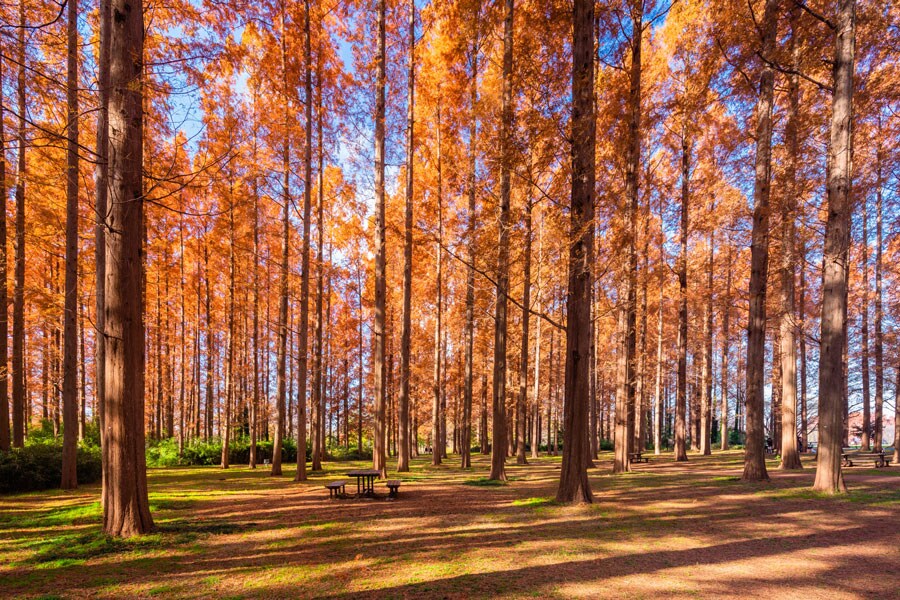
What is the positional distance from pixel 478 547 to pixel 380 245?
358 inches

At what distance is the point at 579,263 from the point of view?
8.13 metres

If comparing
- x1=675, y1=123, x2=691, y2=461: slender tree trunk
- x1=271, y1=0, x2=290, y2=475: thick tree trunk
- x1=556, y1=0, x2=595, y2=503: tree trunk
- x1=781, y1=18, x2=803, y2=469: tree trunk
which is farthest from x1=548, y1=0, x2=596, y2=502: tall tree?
x1=675, y1=123, x2=691, y2=461: slender tree trunk

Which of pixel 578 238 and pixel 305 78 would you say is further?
pixel 305 78

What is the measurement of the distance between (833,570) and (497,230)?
8.02 metres

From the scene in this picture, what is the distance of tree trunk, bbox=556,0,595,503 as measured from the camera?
8.02 m

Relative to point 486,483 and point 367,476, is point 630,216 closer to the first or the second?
point 486,483

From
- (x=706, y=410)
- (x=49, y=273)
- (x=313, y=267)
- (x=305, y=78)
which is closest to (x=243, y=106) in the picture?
(x=305, y=78)

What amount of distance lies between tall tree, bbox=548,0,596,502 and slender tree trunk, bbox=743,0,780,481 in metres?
5.16

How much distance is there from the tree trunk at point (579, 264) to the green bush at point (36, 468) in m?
13.3

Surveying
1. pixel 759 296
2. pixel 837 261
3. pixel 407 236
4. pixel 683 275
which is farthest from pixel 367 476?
pixel 683 275

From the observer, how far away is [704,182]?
18.5 meters

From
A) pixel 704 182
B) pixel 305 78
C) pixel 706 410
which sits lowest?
pixel 706 410

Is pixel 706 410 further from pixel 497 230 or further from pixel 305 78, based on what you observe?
pixel 305 78

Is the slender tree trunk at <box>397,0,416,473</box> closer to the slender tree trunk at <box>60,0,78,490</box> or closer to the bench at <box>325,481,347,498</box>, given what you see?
the bench at <box>325,481,347,498</box>
